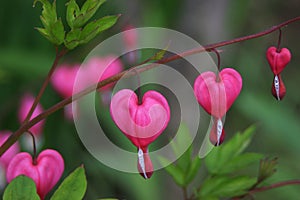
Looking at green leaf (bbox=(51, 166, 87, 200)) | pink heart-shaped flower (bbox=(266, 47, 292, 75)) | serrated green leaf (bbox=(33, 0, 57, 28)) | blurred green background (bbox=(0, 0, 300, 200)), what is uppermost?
serrated green leaf (bbox=(33, 0, 57, 28))

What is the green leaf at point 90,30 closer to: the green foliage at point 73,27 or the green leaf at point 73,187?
the green foliage at point 73,27

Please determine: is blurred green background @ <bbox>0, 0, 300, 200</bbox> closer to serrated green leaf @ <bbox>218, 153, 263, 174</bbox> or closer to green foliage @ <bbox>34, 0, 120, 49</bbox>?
serrated green leaf @ <bbox>218, 153, 263, 174</bbox>

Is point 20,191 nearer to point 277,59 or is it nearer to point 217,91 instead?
point 217,91

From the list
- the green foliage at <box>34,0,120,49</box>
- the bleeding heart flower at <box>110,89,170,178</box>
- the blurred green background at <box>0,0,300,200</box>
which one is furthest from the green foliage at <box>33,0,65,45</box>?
the blurred green background at <box>0,0,300,200</box>

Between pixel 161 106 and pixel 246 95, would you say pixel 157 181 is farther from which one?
pixel 161 106

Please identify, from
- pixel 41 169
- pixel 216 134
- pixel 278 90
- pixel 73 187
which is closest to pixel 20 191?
pixel 73 187

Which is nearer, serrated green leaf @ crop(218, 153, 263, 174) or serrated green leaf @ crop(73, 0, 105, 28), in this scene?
serrated green leaf @ crop(73, 0, 105, 28)
